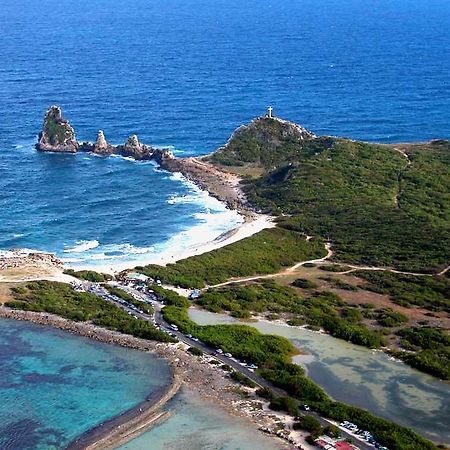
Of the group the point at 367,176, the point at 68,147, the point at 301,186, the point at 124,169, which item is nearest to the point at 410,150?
the point at 367,176

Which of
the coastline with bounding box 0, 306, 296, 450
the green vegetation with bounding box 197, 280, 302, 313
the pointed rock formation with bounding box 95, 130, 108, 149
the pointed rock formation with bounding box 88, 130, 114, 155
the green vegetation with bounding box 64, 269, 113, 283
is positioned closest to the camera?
the coastline with bounding box 0, 306, 296, 450

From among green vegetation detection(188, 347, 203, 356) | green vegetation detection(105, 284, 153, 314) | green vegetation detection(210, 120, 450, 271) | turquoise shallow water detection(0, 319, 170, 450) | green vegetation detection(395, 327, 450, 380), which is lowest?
turquoise shallow water detection(0, 319, 170, 450)

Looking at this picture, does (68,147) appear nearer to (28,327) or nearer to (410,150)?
(410,150)

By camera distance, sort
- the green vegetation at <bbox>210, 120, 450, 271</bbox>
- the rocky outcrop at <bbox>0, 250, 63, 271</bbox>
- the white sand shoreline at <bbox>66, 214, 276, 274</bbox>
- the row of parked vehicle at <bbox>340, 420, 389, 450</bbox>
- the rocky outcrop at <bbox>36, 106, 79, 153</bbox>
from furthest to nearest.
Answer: the rocky outcrop at <bbox>36, 106, 79, 153</bbox>
the green vegetation at <bbox>210, 120, 450, 271</bbox>
the white sand shoreline at <bbox>66, 214, 276, 274</bbox>
the rocky outcrop at <bbox>0, 250, 63, 271</bbox>
the row of parked vehicle at <bbox>340, 420, 389, 450</bbox>

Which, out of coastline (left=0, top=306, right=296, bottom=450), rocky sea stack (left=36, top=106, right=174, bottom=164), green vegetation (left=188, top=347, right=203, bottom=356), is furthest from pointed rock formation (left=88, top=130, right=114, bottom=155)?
green vegetation (left=188, top=347, right=203, bottom=356)

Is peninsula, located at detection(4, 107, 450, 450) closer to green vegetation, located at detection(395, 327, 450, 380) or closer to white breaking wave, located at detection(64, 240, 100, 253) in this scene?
green vegetation, located at detection(395, 327, 450, 380)

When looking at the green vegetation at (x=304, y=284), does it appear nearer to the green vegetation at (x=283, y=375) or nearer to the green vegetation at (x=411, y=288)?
the green vegetation at (x=411, y=288)

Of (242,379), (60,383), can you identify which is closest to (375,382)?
(242,379)

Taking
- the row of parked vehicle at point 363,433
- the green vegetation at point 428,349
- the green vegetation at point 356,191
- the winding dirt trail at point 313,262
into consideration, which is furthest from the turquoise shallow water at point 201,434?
the green vegetation at point 356,191
